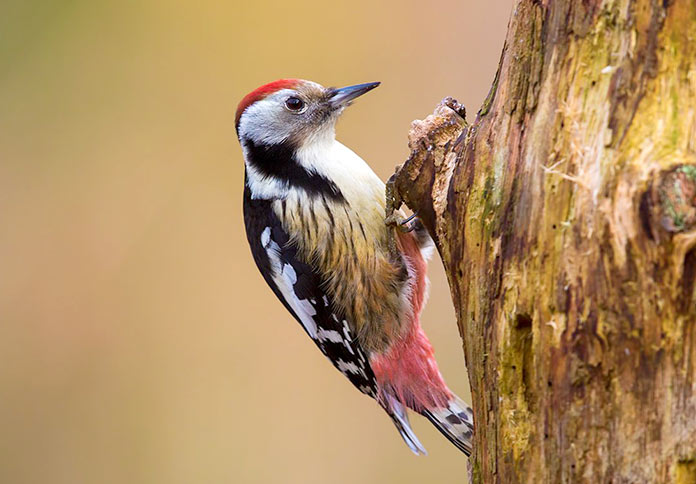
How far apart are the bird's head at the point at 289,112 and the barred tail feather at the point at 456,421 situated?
3.18ft

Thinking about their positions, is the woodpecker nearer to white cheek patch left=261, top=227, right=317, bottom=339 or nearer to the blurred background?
white cheek patch left=261, top=227, right=317, bottom=339

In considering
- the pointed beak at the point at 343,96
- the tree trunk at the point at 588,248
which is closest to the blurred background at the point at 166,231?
the pointed beak at the point at 343,96

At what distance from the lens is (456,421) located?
235 centimetres

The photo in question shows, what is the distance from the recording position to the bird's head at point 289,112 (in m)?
2.49

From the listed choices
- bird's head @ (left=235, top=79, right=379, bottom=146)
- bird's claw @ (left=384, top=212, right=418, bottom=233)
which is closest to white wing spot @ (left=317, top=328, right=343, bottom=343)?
bird's claw @ (left=384, top=212, right=418, bottom=233)

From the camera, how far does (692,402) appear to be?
3.99 ft

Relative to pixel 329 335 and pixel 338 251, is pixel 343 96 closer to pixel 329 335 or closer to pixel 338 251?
pixel 338 251

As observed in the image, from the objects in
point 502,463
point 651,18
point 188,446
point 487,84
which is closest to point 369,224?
point 502,463

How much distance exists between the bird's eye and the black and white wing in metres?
0.32

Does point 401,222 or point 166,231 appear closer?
point 401,222

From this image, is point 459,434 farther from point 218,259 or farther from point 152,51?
point 152,51

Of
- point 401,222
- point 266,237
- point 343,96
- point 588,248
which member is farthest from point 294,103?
point 588,248

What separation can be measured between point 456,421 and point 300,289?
25.2 inches

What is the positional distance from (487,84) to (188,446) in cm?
228
